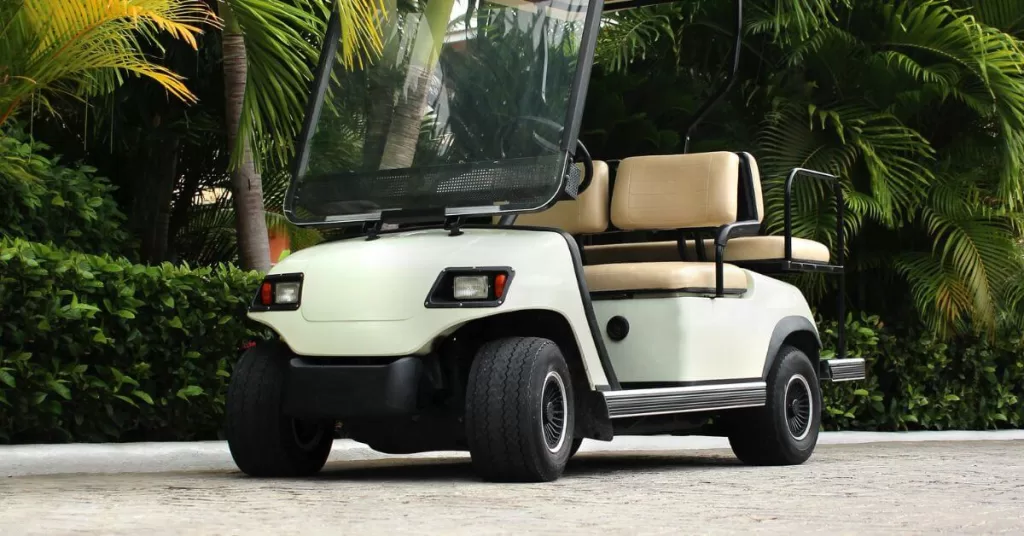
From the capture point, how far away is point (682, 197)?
7543mm

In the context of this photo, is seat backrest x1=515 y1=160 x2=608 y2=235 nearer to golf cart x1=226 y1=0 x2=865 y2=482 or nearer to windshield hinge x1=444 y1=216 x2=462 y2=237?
golf cart x1=226 y1=0 x2=865 y2=482

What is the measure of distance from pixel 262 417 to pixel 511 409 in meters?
1.08

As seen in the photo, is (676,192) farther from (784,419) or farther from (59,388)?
(59,388)

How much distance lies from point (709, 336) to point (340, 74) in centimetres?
206

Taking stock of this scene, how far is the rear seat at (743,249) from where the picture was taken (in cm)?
760

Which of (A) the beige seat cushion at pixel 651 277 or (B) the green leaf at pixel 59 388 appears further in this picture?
(B) the green leaf at pixel 59 388

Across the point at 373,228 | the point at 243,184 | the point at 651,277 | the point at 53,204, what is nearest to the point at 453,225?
the point at 373,228

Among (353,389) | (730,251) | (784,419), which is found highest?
(730,251)

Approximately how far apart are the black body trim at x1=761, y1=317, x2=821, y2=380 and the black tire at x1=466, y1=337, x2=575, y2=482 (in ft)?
5.96

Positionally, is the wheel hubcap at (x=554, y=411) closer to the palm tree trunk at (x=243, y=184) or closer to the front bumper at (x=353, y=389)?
the front bumper at (x=353, y=389)

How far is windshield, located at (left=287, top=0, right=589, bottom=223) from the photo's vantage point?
6.37m

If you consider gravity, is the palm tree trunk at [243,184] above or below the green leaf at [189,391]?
above

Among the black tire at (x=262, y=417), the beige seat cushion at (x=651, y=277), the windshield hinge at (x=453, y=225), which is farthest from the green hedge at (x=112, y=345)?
the beige seat cushion at (x=651, y=277)

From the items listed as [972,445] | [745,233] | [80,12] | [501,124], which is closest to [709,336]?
[745,233]
